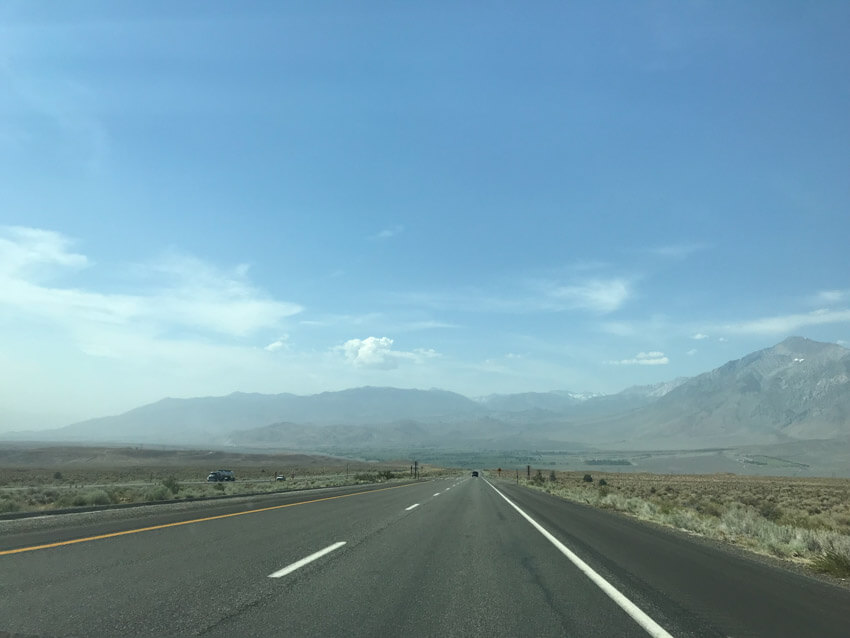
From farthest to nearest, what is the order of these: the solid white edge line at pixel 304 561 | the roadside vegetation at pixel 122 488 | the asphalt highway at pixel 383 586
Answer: the roadside vegetation at pixel 122 488 < the solid white edge line at pixel 304 561 < the asphalt highway at pixel 383 586

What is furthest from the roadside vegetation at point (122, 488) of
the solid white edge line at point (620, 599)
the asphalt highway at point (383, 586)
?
the solid white edge line at point (620, 599)

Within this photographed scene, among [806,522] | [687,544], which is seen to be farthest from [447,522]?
[806,522]

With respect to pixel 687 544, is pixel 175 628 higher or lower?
higher

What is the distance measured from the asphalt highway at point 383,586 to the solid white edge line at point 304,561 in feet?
0.05

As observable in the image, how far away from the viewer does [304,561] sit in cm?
903

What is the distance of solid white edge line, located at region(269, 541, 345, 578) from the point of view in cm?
804

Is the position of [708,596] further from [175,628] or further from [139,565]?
[139,565]

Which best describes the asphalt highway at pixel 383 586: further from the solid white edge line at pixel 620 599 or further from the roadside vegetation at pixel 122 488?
the roadside vegetation at pixel 122 488

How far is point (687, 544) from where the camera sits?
13633mm

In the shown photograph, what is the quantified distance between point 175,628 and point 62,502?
22.4 m

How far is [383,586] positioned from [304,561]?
6.42 feet

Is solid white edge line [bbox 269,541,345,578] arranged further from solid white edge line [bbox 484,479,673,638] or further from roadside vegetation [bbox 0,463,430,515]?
roadside vegetation [bbox 0,463,430,515]

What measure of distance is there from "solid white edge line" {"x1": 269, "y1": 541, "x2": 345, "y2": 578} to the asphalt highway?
17 mm

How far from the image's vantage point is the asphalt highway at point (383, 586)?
5805 millimetres
